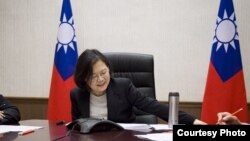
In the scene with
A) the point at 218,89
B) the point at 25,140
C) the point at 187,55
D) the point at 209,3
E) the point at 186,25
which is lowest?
the point at 25,140

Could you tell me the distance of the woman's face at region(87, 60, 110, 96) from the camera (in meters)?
2.17

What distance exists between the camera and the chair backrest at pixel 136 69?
249 cm

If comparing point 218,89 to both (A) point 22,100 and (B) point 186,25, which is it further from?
(A) point 22,100

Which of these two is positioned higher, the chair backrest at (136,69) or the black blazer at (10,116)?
the chair backrest at (136,69)

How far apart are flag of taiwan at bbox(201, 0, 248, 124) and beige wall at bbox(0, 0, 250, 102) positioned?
0.39m

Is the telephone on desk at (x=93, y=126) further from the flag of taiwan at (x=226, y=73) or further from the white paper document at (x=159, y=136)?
the flag of taiwan at (x=226, y=73)

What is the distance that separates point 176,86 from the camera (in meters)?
3.45

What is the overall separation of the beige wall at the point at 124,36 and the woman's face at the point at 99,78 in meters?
1.34

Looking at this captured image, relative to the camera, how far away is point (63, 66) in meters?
3.34

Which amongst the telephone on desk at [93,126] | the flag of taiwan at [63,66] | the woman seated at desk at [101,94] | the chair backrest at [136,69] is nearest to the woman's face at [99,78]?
the woman seated at desk at [101,94]

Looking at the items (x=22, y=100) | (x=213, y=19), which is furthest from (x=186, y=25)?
(x=22, y=100)

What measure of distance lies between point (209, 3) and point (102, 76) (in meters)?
1.70

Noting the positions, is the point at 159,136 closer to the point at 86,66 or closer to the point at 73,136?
the point at 73,136

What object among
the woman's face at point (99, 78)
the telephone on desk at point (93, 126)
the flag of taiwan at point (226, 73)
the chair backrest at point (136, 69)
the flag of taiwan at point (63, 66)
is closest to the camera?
the telephone on desk at point (93, 126)
